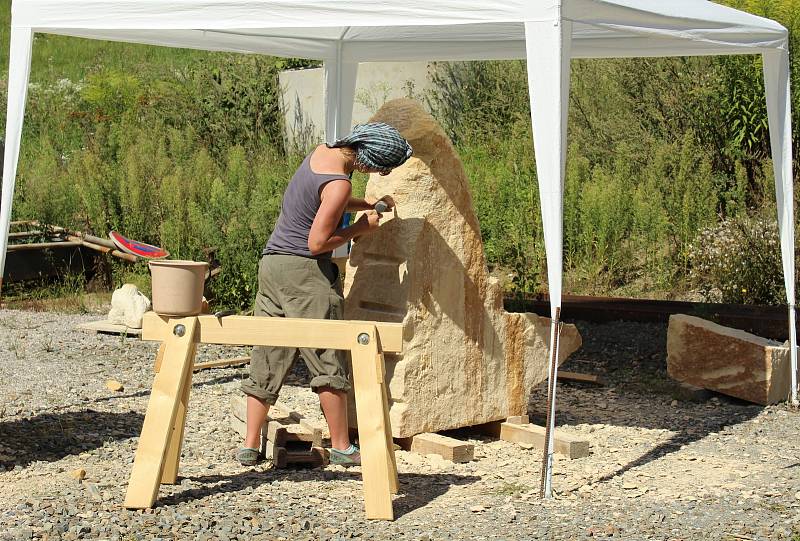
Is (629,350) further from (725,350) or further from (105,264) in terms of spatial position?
(105,264)

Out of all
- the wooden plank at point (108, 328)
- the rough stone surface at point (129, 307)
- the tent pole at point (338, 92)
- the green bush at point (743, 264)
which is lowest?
the wooden plank at point (108, 328)

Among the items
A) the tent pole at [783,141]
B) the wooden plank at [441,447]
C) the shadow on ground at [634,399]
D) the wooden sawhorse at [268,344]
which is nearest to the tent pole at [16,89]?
the wooden sawhorse at [268,344]

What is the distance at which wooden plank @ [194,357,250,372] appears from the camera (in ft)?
23.7

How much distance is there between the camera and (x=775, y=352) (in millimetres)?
6535

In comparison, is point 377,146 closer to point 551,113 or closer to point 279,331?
point 551,113

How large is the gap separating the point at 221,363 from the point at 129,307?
4.39 feet

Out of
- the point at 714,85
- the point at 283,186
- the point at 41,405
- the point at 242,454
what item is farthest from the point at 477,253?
the point at 714,85

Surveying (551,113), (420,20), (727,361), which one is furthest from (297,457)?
(727,361)

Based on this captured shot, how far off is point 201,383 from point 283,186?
370cm

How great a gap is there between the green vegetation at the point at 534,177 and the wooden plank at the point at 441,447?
3693mm

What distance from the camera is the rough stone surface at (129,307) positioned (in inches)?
325

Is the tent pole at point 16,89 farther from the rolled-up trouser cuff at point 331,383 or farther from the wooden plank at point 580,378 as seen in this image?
the wooden plank at point 580,378

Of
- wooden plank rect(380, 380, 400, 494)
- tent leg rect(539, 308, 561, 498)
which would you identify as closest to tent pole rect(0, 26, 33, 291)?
wooden plank rect(380, 380, 400, 494)

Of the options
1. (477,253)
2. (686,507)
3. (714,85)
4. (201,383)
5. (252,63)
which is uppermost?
Answer: (252,63)
